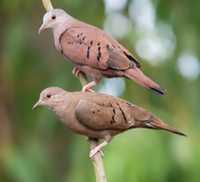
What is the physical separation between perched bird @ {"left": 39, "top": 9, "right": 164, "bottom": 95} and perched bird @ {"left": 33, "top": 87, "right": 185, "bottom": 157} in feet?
0.36

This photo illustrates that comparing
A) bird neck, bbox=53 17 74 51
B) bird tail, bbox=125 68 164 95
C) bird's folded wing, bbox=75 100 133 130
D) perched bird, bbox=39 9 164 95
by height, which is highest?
bird neck, bbox=53 17 74 51

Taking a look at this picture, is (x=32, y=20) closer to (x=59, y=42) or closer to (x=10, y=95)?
(x=10, y=95)

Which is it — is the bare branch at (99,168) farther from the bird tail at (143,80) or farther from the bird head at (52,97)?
the bird head at (52,97)

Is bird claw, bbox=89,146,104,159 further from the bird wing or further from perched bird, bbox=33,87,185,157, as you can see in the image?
the bird wing

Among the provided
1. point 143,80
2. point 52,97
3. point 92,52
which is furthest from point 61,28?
point 143,80

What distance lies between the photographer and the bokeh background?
319 inches

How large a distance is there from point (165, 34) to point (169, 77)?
1.27ft

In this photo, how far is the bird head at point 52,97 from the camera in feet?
20.0

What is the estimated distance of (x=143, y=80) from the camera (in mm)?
5945

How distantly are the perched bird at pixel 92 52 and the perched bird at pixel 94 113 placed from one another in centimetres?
11

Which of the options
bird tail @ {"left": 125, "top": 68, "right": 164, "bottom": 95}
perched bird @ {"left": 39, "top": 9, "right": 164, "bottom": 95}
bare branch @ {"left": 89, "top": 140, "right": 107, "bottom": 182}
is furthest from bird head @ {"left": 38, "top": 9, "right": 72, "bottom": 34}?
bare branch @ {"left": 89, "top": 140, "right": 107, "bottom": 182}

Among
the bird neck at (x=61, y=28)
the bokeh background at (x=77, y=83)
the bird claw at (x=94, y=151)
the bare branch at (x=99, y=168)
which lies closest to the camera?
the bare branch at (x=99, y=168)

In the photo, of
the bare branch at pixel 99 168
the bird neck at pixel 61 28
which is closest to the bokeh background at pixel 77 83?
the bird neck at pixel 61 28

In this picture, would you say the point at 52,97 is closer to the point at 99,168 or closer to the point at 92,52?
the point at 92,52
